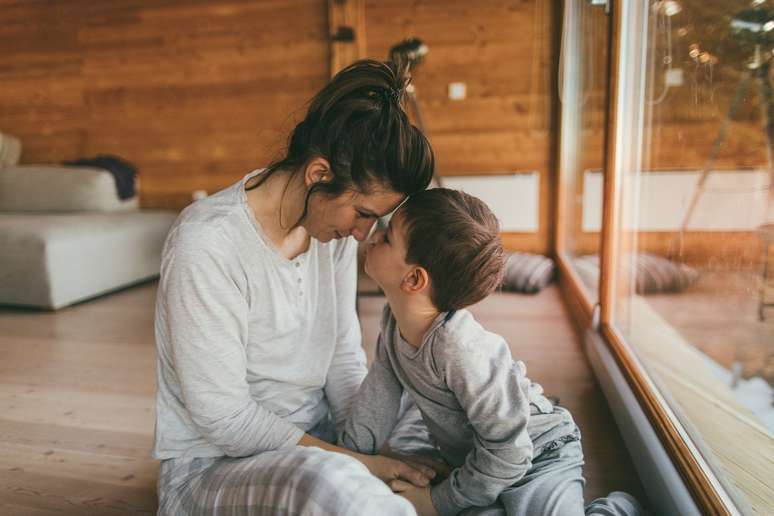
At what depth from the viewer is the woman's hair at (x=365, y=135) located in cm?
98

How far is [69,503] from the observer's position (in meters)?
1.47

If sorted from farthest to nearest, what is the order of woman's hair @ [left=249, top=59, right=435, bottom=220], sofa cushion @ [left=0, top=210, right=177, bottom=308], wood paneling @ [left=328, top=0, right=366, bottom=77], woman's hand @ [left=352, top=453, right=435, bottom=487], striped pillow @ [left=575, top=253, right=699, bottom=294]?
wood paneling @ [left=328, top=0, right=366, bottom=77], sofa cushion @ [left=0, top=210, right=177, bottom=308], striped pillow @ [left=575, top=253, right=699, bottom=294], woman's hand @ [left=352, top=453, right=435, bottom=487], woman's hair @ [left=249, top=59, right=435, bottom=220]

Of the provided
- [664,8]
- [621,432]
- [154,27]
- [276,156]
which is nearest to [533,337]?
[621,432]

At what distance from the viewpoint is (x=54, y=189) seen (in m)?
4.23

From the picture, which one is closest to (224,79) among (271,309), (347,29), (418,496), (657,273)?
(347,29)

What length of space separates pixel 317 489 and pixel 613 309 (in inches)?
69.8

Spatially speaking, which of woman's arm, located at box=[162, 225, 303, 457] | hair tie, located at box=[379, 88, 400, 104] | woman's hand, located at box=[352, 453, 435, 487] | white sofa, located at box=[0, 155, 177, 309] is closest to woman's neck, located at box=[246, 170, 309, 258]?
woman's arm, located at box=[162, 225, 303, 457]

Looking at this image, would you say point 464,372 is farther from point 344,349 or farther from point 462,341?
point 344,349

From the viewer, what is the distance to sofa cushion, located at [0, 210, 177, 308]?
10.8ft

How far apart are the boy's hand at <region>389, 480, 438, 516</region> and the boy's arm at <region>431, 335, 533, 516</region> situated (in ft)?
0.23

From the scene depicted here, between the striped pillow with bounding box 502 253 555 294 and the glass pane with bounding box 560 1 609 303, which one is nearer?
the glass pane with bounding box 560 1 609 303

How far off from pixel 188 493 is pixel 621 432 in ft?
4.05

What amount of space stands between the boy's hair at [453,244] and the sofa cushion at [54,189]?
381 cm

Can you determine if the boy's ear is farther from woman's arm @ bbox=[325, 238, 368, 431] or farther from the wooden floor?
the wooden floor
